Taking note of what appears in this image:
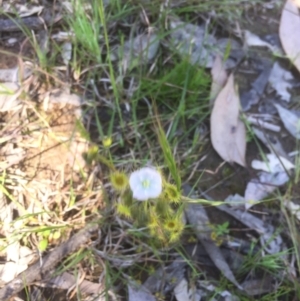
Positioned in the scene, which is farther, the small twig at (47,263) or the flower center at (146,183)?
the small twig at (47,263)

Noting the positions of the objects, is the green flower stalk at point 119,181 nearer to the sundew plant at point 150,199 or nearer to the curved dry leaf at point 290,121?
the sundew plant at point 150,199

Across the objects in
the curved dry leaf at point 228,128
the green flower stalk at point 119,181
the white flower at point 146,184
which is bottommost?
the curved dry leaf at point 228,128

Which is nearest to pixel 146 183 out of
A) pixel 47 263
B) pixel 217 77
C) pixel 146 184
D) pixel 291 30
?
pixel 146 184

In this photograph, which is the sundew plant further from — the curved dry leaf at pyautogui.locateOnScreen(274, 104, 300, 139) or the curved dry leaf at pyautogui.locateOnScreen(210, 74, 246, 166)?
the curved dry leaf at pyautogui.locateOnScreen(274, 104, 300, 139)

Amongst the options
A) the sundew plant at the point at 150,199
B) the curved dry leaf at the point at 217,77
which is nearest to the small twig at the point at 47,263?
the sundew plant at the point at 150,199

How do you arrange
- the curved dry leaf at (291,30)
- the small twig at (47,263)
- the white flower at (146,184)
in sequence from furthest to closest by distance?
the curved dry leaf at (291,30) → the small twig at (47,263) → the white flower at (146,184)

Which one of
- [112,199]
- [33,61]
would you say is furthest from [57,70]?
[112,199]

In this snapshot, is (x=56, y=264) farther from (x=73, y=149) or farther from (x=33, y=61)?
(x=33, y=61)
